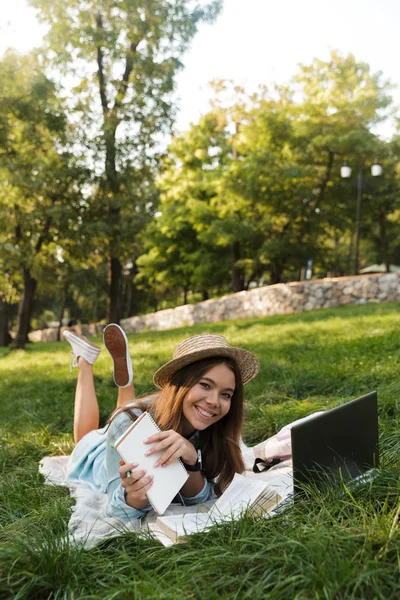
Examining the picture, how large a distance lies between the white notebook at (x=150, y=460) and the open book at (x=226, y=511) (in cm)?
13

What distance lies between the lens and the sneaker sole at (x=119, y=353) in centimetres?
456

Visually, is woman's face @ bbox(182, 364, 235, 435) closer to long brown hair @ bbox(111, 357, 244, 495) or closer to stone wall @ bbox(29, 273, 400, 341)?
Result: long brown hair @ bbox(111, 357, 244, 495)

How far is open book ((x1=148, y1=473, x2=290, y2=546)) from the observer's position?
260 cm

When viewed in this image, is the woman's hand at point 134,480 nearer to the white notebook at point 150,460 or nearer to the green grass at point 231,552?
the white notebook at point 150,460

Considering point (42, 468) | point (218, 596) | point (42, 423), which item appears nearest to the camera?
point (218, 596)

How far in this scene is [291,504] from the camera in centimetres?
264

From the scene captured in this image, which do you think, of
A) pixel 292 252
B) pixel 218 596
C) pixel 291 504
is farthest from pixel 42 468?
pixel 292 252

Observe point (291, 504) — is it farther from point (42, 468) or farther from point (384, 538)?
point (42, 468)

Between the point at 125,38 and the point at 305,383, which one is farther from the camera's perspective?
the point at 125,38

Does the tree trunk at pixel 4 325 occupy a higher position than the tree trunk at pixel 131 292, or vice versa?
the tree trunk at pixel 131 292

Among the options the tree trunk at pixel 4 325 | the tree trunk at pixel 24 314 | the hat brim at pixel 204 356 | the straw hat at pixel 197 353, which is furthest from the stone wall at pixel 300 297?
the straw hat at pixel 197 353

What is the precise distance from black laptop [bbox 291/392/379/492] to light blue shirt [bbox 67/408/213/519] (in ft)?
2.57

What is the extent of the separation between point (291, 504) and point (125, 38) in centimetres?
1539

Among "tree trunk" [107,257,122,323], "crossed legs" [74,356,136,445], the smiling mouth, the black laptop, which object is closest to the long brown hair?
the smiling mouth
